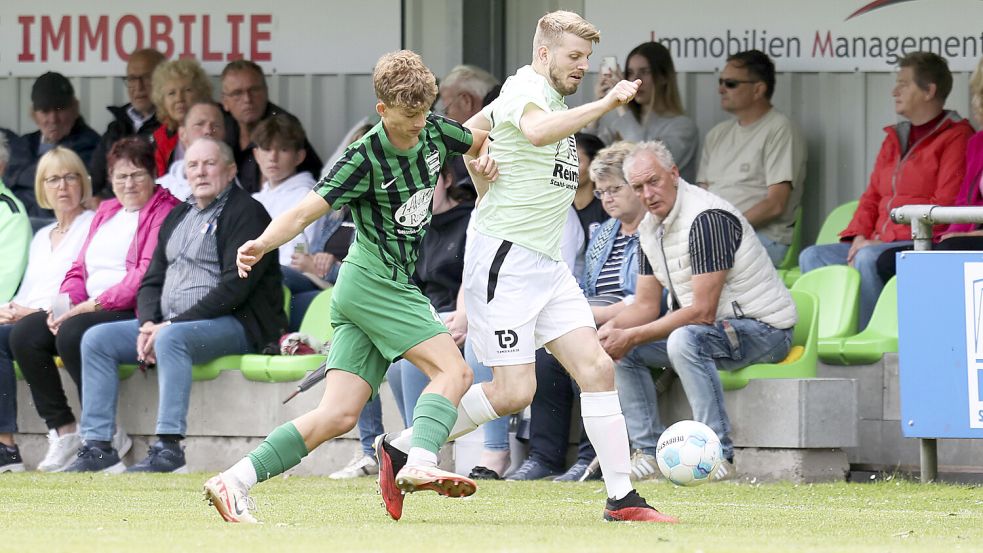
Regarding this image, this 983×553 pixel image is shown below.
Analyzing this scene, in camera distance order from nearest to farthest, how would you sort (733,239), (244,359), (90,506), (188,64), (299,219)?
(299,219) < (90,506) < (733,239) < (244,359) < (188,64)

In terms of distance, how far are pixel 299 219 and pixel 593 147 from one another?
423 cm

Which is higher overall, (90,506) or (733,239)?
(733,239)

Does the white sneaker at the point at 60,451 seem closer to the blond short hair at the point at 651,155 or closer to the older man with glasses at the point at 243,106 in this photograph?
the older man with glasses at the point at 243,106

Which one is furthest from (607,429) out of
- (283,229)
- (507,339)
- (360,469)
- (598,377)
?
(360,469)

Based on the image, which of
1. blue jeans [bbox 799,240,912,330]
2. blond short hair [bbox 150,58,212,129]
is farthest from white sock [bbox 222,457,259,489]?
blond short hair [bbox 150,58,212,129]

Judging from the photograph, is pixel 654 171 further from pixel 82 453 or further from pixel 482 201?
pixel 82 453

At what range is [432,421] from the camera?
6.10 meters

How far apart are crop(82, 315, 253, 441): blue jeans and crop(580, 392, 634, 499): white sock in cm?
416

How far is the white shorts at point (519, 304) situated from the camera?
21.2 feet

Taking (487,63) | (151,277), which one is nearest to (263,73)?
(487,63)

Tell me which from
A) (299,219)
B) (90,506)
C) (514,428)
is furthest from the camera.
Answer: (514,428)

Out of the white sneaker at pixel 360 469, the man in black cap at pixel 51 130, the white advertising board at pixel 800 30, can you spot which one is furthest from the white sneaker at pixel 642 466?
the man in black cap at pixel 51 130

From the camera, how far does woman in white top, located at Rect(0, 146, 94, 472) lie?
10.9 metres

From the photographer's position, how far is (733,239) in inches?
343
